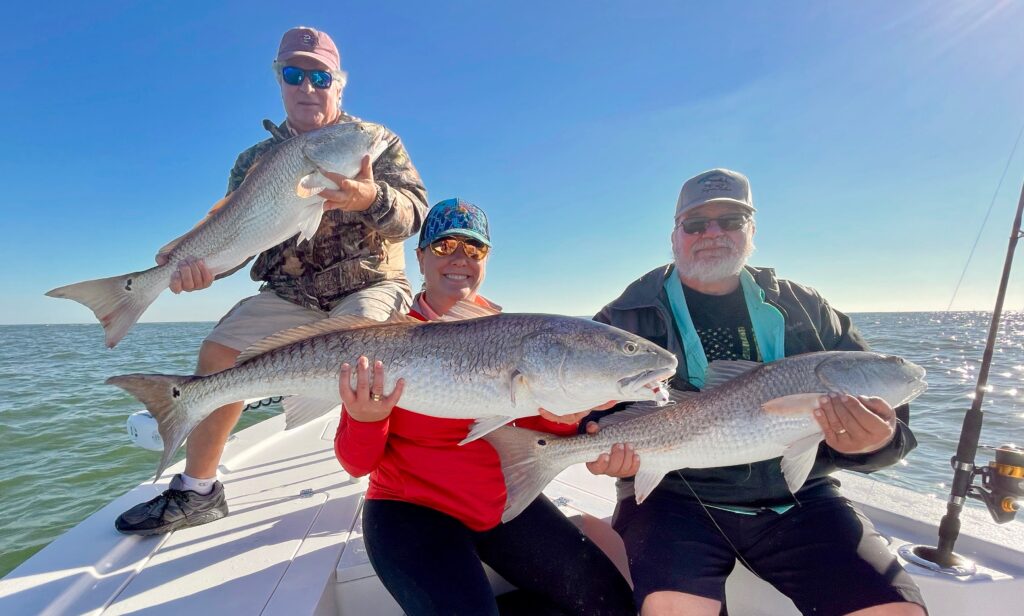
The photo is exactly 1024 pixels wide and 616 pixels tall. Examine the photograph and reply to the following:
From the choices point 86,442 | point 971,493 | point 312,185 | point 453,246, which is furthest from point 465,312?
point 86,442

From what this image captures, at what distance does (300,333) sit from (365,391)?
58 centimetres

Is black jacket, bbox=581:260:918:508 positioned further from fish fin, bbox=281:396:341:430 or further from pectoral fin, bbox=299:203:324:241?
pectoral fin, bbox=299:203:324:241

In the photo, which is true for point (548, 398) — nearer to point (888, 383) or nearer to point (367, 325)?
point (367, 325)

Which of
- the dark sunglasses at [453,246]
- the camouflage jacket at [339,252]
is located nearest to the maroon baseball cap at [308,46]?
the camouflage jacket at [339,252]

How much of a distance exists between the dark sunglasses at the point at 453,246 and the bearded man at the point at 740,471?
1085 mm

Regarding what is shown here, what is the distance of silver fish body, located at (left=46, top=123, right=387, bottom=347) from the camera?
11.8 ft

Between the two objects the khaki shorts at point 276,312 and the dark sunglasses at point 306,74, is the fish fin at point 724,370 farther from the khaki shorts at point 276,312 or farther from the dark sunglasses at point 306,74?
the dark sunglasses at point 306,74

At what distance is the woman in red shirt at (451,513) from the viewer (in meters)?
2.70

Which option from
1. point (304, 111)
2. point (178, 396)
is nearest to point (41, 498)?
point (178, 396)

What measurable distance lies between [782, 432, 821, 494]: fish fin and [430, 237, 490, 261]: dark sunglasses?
2.22m

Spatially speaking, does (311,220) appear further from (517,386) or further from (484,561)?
(484,561)

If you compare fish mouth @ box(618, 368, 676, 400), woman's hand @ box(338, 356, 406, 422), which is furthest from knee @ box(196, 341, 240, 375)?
fish mouth @ box(618, 368, 676, 400)

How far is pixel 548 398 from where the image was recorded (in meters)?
2.75

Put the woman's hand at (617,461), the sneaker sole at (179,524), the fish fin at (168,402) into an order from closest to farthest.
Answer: the fish fin at (168,402), the woman's hand at (617,461), the sneaker sole at (179,524)
